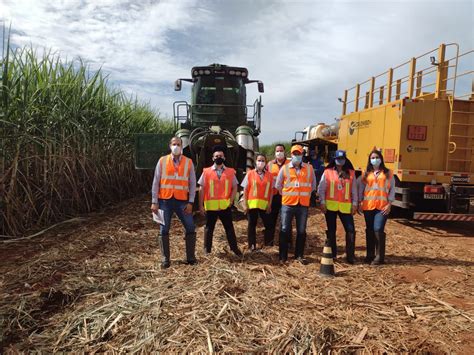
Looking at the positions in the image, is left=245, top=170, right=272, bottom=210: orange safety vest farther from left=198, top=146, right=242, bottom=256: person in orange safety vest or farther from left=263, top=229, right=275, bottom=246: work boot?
left=263, top=229, right=275, bottom=246: work boot

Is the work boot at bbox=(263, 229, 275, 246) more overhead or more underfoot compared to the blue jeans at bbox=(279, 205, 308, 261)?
more underfoot

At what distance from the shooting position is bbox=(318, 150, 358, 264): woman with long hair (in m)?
5.51

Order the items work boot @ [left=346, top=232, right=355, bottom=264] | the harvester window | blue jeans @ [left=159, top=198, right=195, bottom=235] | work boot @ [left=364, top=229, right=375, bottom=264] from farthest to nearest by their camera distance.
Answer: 1. the harvester window
2. work boot @ [left=364, top=229, right=375, bottom=264]
3. work boot @ [left=346, top=232, right=355, bottom=264]
4. blue jeans @ [left=159, top=198, right=195, bottom=235]

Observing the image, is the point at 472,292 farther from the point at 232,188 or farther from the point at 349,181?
the point at 232,188

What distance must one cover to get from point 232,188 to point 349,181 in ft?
5.71

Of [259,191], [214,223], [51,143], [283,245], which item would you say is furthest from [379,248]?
[51,143]

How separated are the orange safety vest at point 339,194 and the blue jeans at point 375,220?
0.38 metres

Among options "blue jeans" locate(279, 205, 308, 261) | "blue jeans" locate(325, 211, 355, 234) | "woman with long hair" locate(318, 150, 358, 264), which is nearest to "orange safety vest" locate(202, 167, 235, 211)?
"blue jeans" locate(279, 205, 308, 261)

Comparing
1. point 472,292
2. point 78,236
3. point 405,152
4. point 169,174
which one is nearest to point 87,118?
point 78,236

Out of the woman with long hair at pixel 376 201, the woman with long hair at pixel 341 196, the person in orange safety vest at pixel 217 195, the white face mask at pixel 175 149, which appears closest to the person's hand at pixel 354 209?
the woman with long hair at pixel 341 196

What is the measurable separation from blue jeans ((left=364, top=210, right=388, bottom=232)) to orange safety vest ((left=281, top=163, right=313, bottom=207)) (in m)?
1.00

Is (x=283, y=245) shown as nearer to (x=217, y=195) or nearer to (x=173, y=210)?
(x=217, y=195)

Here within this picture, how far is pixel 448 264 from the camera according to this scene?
19.1 feet

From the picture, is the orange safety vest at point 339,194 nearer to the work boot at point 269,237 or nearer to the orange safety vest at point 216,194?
the work boot at point 269,237
